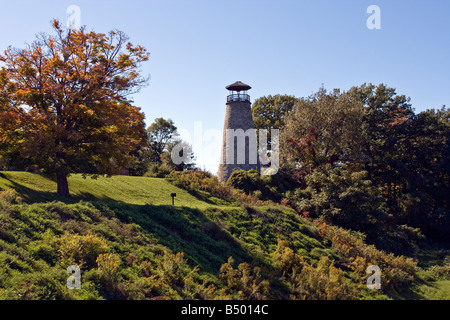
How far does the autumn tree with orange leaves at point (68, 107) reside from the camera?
18.0 m

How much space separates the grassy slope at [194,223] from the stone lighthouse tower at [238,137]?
12340 millimetres

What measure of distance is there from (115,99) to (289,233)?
1315 cm

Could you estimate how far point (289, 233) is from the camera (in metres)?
21.9

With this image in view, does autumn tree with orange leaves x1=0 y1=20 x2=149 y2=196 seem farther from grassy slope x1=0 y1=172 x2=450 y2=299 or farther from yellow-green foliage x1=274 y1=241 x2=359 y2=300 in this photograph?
yellow-green foliage x1=274 y1=241 x2=359 y2=300

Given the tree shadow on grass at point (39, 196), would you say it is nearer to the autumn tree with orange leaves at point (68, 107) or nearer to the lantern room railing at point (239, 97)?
the autumn tree with orange leaves at point (68, 107)

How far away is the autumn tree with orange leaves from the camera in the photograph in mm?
18031

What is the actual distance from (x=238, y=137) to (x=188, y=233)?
22.2 m

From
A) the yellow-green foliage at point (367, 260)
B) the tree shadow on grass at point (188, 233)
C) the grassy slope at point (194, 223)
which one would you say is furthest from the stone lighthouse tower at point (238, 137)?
the tree shadow on grass at point (188, 233)

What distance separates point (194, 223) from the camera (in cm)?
1884

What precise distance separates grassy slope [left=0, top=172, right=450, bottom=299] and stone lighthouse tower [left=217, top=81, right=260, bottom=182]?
486 inches

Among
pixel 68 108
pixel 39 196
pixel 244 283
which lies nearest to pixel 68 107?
pixel 68 108

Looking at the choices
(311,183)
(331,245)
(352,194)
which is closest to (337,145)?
(311,183)

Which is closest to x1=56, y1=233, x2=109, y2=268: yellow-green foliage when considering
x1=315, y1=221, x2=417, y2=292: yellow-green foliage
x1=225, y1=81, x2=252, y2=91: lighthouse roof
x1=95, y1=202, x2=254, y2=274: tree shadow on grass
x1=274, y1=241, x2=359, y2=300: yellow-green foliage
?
x1=95, y1=202, x2=254, y2=274: tree shadow on grass
